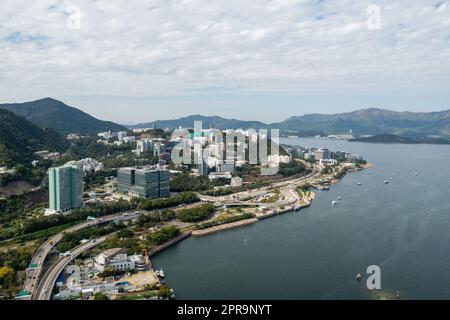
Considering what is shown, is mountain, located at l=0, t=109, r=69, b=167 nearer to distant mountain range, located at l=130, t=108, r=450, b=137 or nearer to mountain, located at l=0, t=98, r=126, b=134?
mountain, located at l=0, t=98, r=126, b=134

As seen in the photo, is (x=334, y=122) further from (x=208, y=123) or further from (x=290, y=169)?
(x=290, y=169)

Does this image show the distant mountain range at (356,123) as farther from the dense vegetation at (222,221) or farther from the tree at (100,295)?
the tree at (100,295)

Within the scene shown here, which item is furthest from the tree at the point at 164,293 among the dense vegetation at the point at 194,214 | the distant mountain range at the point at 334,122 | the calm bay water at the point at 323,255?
the distant mountain range at the point at 334,122

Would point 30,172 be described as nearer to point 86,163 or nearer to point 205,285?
point 86,163

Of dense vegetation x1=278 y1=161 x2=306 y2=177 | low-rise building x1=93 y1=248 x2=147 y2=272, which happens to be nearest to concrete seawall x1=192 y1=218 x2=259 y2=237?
low-rise building x1=93 y1=248 x2=147 y2=272

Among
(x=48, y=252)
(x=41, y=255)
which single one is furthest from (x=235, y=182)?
(x=41, y=255)

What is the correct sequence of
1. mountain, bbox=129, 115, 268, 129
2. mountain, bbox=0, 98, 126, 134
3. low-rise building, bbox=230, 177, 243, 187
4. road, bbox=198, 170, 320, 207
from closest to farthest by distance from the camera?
road, bbox=198, 170, 320, 207
low-rise building, bbox=230, 177, 243, 187
mountain, bbox=0, 98, 126, 134
mountain, bbox=129, 115, 268, 129

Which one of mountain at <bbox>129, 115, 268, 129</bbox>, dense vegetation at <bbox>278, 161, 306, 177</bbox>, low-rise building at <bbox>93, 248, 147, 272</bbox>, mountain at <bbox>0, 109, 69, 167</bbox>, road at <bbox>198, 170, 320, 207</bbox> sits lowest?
low-rise building at <bbox>93, 248, 147, 272</bbox>
